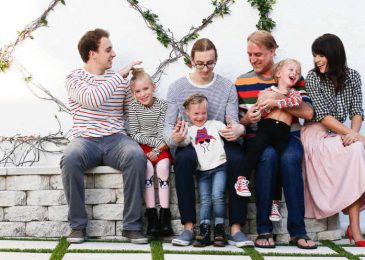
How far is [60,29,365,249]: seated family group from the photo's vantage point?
408 cm

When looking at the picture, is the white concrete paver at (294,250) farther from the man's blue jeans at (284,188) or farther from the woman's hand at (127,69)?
the woman's hand at (127,69)

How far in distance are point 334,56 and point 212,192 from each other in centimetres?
119

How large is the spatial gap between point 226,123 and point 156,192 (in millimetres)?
638

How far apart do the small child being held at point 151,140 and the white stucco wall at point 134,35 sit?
1.61ft

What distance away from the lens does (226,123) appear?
4414mm

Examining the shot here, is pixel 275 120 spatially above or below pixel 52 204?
above

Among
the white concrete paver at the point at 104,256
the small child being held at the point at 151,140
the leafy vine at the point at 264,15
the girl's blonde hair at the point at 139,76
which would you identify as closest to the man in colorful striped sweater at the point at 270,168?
the leafy vine at the point at 264,15

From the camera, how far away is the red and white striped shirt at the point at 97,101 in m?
4.23

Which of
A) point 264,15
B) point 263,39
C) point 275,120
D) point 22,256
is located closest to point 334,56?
point 263,39

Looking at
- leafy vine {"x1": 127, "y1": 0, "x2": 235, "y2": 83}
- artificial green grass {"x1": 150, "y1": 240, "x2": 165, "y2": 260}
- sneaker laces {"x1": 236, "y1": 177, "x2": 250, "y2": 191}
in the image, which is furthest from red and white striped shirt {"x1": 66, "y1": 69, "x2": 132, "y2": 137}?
sneaker laces {"x1": 236, "y1": 177, "x2": 250, "y2": 191}

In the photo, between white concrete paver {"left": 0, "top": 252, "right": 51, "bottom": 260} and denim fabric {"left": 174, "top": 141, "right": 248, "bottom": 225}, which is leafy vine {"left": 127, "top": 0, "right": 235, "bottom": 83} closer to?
A: denim fabric {"left": 174, "top": 141, "right": 248, "bottom": 225}

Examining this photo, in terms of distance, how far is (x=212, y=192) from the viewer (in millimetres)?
4152

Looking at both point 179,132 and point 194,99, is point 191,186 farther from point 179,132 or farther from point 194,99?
point 194,99

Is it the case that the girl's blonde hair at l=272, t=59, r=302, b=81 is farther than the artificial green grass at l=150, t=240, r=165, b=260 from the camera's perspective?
Yes
